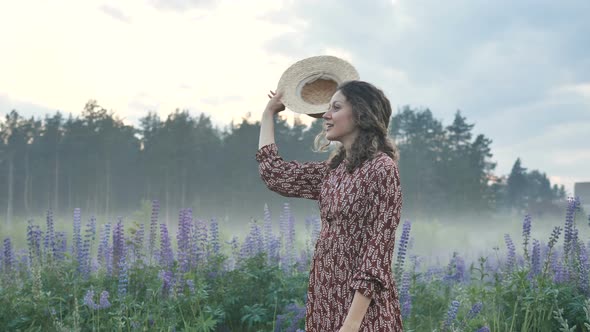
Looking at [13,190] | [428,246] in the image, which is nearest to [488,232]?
[428,246]

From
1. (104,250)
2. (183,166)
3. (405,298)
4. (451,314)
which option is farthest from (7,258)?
(183,166)

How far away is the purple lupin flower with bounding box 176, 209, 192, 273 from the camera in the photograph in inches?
233

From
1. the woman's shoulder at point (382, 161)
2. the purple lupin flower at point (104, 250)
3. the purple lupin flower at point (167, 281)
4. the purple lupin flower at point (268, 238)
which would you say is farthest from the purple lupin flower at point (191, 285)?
the woman's shoulder at point (382, 161)

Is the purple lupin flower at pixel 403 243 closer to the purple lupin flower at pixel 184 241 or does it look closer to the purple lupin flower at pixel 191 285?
the purple lupin flower at pixel 191 285

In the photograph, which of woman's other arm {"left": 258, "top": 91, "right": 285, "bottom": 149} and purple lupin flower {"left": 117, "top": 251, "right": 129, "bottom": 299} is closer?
woman's other arm {"left": 258, "top": 91, "right": 285, "bottom": 149}

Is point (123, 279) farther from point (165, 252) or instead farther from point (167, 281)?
point (165, 252)

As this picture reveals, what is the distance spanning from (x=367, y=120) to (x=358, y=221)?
1.57 ft

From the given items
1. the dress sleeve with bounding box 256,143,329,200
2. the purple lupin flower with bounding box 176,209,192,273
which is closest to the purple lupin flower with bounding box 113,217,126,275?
the purple lupin flower with bounding box 176,209,192,273

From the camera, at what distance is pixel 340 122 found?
116 inches

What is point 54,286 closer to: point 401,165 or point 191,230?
point 191,230

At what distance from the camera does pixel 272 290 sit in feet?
18.2

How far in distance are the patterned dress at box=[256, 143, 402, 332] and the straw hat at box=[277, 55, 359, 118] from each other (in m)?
0.56

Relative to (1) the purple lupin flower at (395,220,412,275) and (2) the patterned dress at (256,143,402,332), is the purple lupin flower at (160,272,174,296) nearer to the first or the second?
(1) the purple lupin flower at (395,220,412,275)

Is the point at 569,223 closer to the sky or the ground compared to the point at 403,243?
closer to the sky
